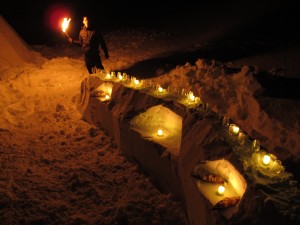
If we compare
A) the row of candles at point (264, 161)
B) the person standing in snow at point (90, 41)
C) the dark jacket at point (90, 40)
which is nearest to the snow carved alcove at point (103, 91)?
the person standing in snow at point (90, 41)

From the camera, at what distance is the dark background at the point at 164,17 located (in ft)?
39.4

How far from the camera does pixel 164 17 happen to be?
15719mm

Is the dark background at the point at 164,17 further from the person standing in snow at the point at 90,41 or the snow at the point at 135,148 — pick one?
the person standing in snow at the point at 90,41

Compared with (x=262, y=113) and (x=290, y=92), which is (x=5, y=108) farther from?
(x=290, y=92)

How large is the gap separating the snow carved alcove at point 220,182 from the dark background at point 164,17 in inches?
328

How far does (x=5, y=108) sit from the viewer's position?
20.9 feet

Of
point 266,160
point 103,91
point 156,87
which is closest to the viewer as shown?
point 266,160

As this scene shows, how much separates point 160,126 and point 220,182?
1.68m

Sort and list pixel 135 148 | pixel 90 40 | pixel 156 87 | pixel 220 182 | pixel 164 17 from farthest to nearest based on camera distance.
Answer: pixel 164 17, pixel 90 40, pixel 156 87, pixel 135 148, pixel 220 182

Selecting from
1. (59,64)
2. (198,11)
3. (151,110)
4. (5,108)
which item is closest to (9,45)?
(59,64)

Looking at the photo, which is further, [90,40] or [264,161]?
[90,40]

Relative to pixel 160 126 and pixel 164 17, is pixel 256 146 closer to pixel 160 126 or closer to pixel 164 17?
pixel 160 126

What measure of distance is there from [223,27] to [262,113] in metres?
7.98

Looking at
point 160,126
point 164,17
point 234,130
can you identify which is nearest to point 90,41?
point 160,126
